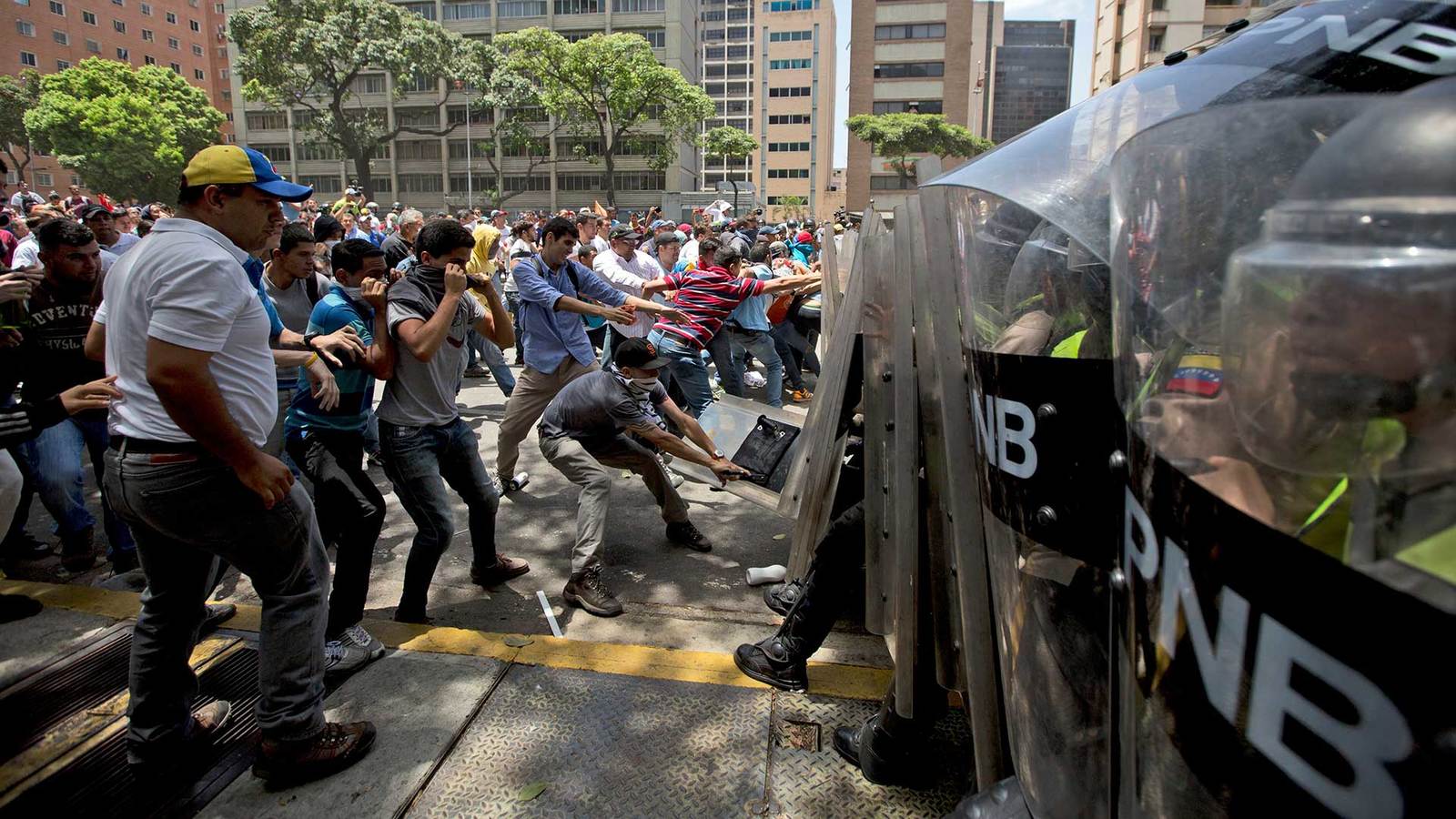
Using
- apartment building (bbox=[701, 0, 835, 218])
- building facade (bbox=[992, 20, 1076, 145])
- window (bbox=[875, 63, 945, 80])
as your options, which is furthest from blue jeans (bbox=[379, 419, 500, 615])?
building facade (bbox=[992, 20, 1076, 145])

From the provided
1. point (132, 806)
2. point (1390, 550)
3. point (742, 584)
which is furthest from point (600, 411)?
point (1390, 550)

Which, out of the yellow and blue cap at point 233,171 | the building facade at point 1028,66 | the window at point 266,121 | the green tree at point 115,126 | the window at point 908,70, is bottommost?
the yellow and blue cap at point 233,171

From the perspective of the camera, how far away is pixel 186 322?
86.0 inches

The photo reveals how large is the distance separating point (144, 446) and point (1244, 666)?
270cm

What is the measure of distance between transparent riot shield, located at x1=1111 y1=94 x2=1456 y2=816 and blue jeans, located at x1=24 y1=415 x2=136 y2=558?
15.8 ft

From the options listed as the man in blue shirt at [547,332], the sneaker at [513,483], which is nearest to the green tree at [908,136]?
the man in blue shirt at [547,332]

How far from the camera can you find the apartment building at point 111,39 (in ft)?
232

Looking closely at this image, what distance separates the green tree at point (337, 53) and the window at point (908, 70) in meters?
37.0

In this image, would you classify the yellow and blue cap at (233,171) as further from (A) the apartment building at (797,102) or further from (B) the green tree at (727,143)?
(A) the apartment building at (797,102)

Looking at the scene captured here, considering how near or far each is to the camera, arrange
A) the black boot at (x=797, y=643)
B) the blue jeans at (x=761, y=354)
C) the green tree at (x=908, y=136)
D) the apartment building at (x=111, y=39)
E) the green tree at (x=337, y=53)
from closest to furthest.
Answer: the black boot at (x=797, y=643) → the blue jeans at (x=761, y=354) → the green tree at (x=337, y=53) → the green tree at (x=908, y=136) → the apartment building at (x=111, y=39)

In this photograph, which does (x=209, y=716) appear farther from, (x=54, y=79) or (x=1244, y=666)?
(x=54, y=79)

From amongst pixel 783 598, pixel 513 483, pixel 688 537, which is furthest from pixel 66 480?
pixel 783 598

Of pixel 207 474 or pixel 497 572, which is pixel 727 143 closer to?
pixel 497 572

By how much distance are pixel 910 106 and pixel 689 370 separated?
75.7 metres
